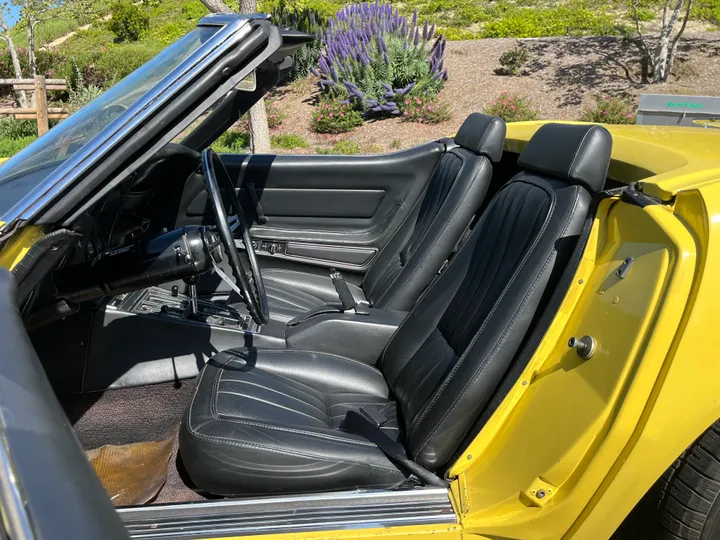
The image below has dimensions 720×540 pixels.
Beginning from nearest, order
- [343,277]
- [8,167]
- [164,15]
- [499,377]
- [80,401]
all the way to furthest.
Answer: [499,377], [8,167], [80,401], [343,277], [164,15]

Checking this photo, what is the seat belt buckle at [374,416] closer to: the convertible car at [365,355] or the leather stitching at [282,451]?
the convertible car at [365,355]

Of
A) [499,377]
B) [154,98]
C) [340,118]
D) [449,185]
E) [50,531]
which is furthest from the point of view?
[340,118]

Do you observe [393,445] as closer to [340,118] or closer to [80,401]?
[80,401]

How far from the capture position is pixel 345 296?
283 cm

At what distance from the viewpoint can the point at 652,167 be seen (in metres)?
1.74

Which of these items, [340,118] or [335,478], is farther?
[340,118]

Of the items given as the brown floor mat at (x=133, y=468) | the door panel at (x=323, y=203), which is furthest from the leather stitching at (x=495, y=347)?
the door panel at (x=323, y=203)

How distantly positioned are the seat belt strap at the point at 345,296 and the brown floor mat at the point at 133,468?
912 mm

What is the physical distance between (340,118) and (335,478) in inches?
320

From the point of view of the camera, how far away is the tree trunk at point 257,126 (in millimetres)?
6839

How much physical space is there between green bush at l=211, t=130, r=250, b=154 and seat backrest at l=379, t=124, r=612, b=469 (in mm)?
6576

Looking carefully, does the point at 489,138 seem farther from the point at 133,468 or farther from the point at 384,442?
the point at 133,468

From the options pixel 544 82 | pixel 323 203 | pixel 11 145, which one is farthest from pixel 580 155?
pixel 11 145

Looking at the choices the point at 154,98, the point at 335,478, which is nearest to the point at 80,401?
the point at 335,478
